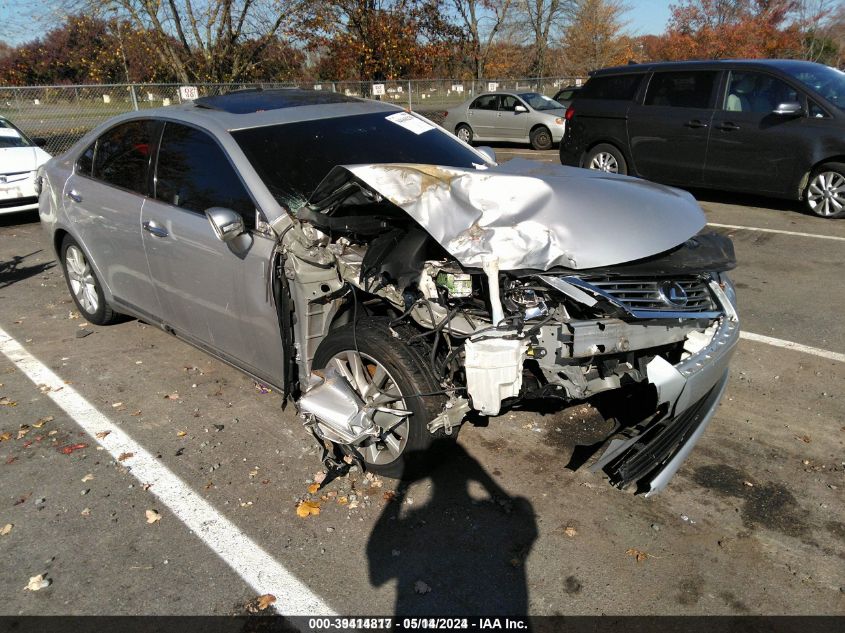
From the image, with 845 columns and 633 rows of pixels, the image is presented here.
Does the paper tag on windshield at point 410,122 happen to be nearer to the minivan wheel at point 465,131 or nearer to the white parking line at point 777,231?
the white parking line at point 777,231

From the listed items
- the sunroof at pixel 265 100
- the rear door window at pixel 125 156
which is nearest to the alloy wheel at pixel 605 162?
the sunroof at pixel 265 100

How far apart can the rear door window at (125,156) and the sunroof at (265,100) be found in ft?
1.44

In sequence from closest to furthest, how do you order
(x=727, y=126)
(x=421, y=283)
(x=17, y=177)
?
1. (x=421, y=283)
2. (x=727, y=126)
3. (x=17, y=177)

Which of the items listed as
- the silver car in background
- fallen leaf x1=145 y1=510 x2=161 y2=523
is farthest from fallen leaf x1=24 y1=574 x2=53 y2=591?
the silver car in background

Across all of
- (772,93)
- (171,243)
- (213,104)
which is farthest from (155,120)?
(772,93)

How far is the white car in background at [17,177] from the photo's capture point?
9.59 m

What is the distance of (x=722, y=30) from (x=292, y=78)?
81.4 ft

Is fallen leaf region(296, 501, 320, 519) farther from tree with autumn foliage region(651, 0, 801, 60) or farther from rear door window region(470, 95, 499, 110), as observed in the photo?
tree with autumn foliage region(651, 0, 801, 60)

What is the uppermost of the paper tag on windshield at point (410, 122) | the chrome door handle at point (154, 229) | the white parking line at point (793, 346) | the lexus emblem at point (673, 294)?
the paper tag on windshield at point (410, 122)

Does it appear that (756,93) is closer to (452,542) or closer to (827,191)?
(827,191)

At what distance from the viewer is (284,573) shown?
2.73m

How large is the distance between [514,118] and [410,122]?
1313 cm

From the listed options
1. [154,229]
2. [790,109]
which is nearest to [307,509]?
[154,229]

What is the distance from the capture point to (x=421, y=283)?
2.99 meters
